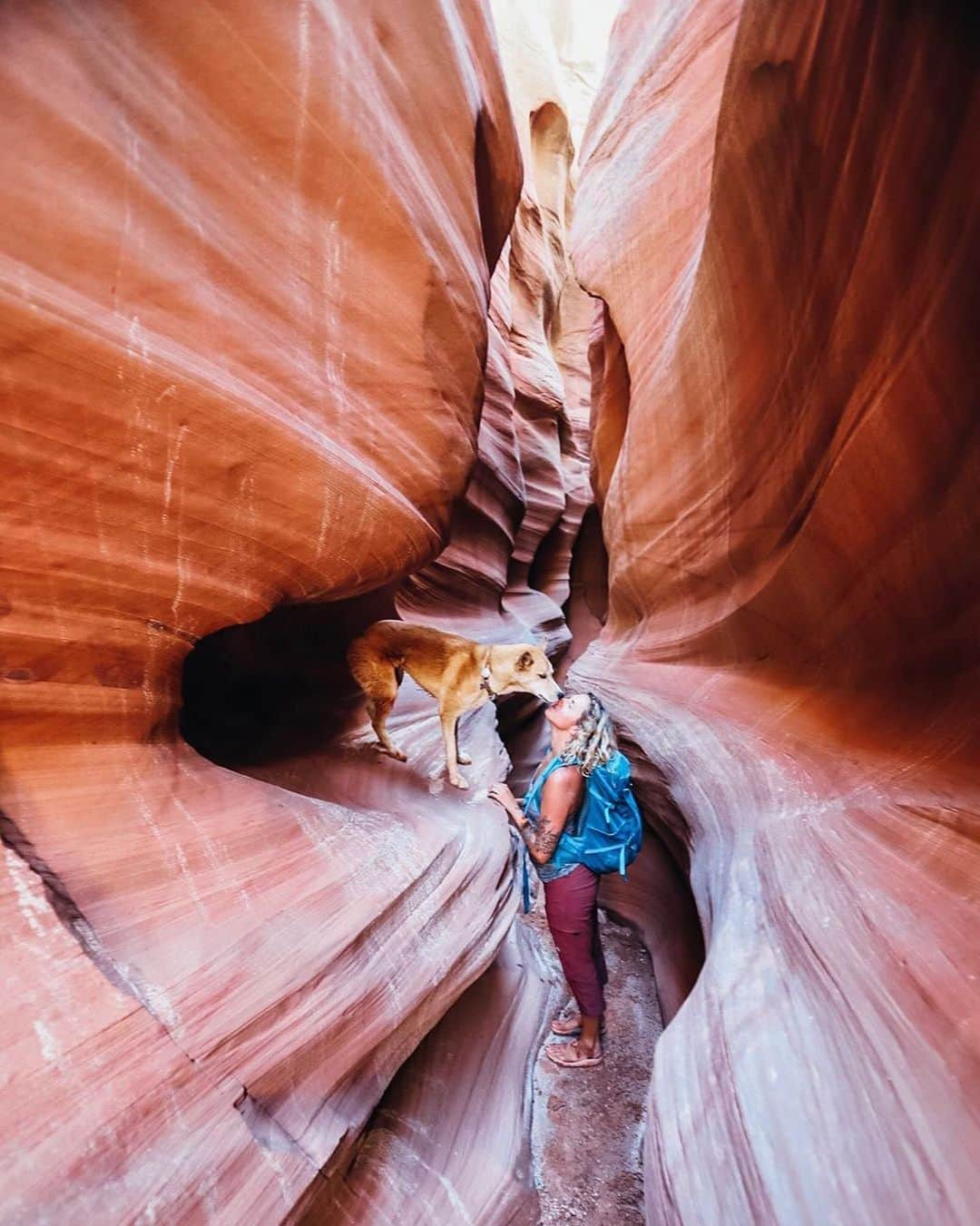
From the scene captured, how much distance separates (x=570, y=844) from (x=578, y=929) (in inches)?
18.2

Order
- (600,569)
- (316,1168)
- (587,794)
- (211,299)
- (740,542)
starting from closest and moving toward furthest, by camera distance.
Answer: (316,1168) < (211,299) < (587,794) < (740,542) < (600,569)

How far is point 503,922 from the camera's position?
2.84 metres

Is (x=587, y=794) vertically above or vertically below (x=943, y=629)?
below

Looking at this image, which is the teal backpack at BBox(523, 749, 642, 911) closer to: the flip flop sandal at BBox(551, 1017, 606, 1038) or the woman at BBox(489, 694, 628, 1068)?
the woman at BBox(489, 694, 628, 1068)

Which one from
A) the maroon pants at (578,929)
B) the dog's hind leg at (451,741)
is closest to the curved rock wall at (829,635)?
the maroon pants at (578,929)

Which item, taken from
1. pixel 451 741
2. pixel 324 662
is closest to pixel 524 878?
pixel 451 741

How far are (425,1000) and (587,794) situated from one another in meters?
1.13

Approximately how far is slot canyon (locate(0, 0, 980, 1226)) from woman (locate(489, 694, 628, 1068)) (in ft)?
0.70

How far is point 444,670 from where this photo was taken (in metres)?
3.39

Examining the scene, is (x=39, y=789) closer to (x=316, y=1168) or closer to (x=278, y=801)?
(x=278, y=801)

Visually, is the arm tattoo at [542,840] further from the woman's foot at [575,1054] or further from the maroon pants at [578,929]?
the woman's foot at [575,1054]

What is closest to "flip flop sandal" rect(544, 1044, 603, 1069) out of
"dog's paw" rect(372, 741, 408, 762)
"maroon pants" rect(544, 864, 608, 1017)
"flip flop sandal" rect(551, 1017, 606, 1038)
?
"flip flop sandal" rect(551, 1017, 606, 1038)

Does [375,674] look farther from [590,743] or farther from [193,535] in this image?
[193,535]

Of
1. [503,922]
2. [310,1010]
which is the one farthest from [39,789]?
[503,922]
